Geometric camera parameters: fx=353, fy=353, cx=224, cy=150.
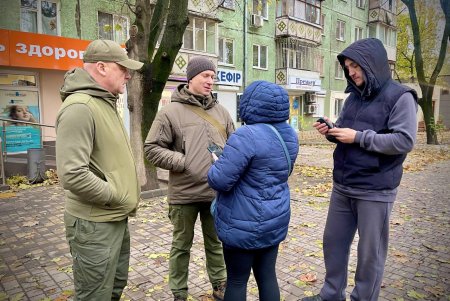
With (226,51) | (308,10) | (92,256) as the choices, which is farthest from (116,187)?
(308,10)

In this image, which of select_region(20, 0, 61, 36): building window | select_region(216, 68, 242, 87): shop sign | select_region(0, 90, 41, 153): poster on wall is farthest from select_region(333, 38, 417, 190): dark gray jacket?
select_region(216, 68, 242, 87): shop sign

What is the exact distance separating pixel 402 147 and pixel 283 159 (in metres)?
0.83

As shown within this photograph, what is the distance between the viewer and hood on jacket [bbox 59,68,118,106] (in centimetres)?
203

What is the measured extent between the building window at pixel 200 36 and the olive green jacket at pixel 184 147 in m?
14.5

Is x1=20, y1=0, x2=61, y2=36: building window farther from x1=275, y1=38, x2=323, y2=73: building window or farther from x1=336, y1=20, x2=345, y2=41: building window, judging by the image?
x1=336, y1=20, x2=345, y2=41: building window

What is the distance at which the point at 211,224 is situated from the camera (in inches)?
118

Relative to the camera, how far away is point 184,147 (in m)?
2.82

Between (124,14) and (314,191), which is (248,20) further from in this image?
(314,191)

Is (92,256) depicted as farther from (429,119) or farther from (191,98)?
(429,119)

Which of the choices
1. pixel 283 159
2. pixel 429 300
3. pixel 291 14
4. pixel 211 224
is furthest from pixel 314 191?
pixel 291 14

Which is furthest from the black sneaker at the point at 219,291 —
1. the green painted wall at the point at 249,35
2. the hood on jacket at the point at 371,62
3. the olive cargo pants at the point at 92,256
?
the green painted wall at the point at 249,35

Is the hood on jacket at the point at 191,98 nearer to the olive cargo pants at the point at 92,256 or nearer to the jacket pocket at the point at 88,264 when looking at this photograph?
the olive cargo pants at the point at 92,256

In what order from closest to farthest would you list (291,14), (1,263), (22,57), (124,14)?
(1,263) < (22,57) < (124,14) < (291,14)

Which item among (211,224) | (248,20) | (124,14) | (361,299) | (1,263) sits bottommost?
(1,263)
